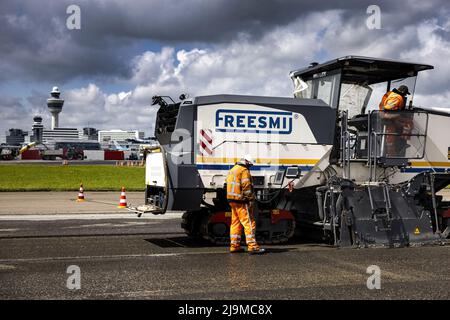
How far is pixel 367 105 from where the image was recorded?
1153 cm

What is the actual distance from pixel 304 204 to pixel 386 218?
1777mm

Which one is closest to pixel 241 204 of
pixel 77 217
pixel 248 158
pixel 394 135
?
pixel 248 158

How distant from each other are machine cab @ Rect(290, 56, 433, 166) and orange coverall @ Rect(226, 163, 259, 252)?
2.25m

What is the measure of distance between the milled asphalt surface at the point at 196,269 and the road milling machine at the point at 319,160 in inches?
19.5

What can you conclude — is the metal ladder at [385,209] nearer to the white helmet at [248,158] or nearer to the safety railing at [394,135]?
the safety railing at [394,135]

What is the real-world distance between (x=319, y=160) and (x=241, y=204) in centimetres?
200

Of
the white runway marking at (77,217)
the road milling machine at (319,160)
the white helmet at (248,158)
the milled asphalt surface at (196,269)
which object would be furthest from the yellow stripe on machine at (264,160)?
the white runway marking at (77,217)

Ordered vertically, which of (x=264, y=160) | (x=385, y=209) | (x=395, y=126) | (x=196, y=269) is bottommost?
(x=196, y=269)

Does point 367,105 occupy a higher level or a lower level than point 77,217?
higher

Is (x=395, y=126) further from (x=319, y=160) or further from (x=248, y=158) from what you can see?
(x=248, y=158)

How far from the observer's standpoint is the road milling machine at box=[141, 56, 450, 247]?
9.96 meters

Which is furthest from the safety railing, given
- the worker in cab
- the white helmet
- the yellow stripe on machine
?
the white helmet

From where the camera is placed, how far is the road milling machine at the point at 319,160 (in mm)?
9961
